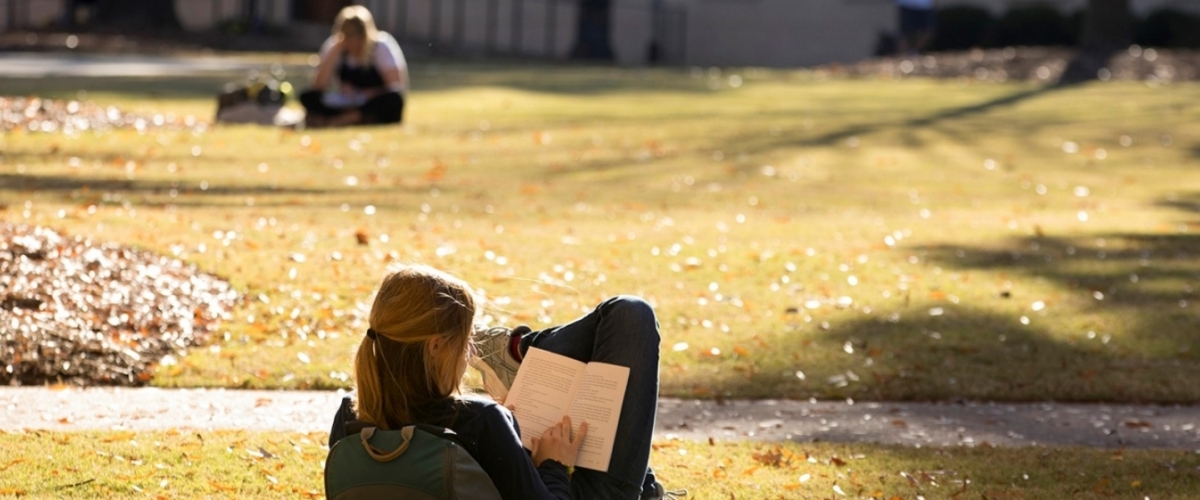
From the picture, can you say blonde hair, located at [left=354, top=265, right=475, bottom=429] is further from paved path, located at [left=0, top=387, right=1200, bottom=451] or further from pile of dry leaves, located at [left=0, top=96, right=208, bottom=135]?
pile of dry leaves, located at [left=0, top=96, right=208, bottom=135]

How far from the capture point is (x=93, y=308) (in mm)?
7152

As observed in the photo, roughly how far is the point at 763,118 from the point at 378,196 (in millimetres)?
8332

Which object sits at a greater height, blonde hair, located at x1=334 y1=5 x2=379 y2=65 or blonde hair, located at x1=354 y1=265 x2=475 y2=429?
blonde hair, located at x1=354 y1=265 x2=475 y2=429

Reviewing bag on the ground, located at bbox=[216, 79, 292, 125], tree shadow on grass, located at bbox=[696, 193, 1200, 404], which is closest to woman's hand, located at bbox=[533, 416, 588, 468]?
tree shadow on grass, located at bbox=[696, 193, 1200, 404]

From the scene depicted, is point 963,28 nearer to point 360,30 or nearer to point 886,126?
point 886,126

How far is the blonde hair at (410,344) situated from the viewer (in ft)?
11.4

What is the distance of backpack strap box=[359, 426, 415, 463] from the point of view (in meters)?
3.48

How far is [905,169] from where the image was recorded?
15055mm

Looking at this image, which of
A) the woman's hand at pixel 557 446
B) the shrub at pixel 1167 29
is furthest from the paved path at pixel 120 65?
the shrub at pixel 1167 29

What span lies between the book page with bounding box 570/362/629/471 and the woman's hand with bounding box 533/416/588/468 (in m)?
0.05

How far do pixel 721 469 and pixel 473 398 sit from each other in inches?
75.6

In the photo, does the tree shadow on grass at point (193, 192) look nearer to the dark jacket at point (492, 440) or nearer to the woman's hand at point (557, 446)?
the woman's hand at point (557, 446)

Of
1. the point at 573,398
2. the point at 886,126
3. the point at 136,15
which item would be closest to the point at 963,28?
the point at 886,126

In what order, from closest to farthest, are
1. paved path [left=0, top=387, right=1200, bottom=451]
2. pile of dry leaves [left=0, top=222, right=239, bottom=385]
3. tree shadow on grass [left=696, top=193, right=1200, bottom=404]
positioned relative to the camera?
paved path [left=0, top=387, right=1200, bottom=451], pile of dry leaves [left=0, top=222, right=239, bottom=385], tree shadow on grass [left=696, top=193, right=1200, bottom=404]
